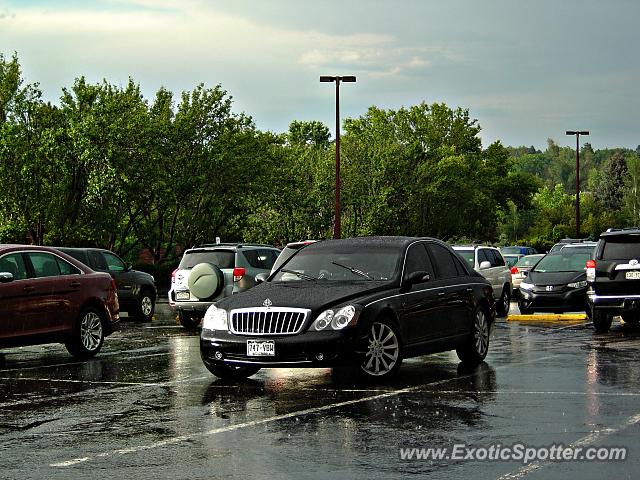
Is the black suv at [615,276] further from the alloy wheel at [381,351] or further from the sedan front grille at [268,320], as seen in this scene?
the sedan front grille at [268,320]

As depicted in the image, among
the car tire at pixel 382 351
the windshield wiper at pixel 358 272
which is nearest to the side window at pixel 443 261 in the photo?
the windshield wiper at pixel 358 272

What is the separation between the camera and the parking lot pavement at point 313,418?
790 centimetres

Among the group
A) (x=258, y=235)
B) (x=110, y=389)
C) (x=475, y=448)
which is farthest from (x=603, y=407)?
(x=258, y=235)

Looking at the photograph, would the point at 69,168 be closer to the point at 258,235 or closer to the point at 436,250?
the point at 258,235

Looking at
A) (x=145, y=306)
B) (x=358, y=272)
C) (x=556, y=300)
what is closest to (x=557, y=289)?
(x=556, y=300)

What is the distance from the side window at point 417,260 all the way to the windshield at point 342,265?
0.59ft

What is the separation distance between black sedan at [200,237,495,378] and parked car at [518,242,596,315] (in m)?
10.6

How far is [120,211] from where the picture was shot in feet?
150

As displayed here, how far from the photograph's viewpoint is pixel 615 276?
19969mm

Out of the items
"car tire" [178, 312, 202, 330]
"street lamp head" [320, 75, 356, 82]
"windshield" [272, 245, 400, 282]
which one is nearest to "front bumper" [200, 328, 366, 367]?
"windshield" [272, 245, 400, 282]

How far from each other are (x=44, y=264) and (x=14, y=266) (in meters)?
0.59

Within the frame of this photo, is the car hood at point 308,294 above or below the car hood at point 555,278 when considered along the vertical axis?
above

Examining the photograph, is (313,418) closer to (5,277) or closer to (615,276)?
(5,277)

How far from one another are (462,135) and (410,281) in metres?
73.4
